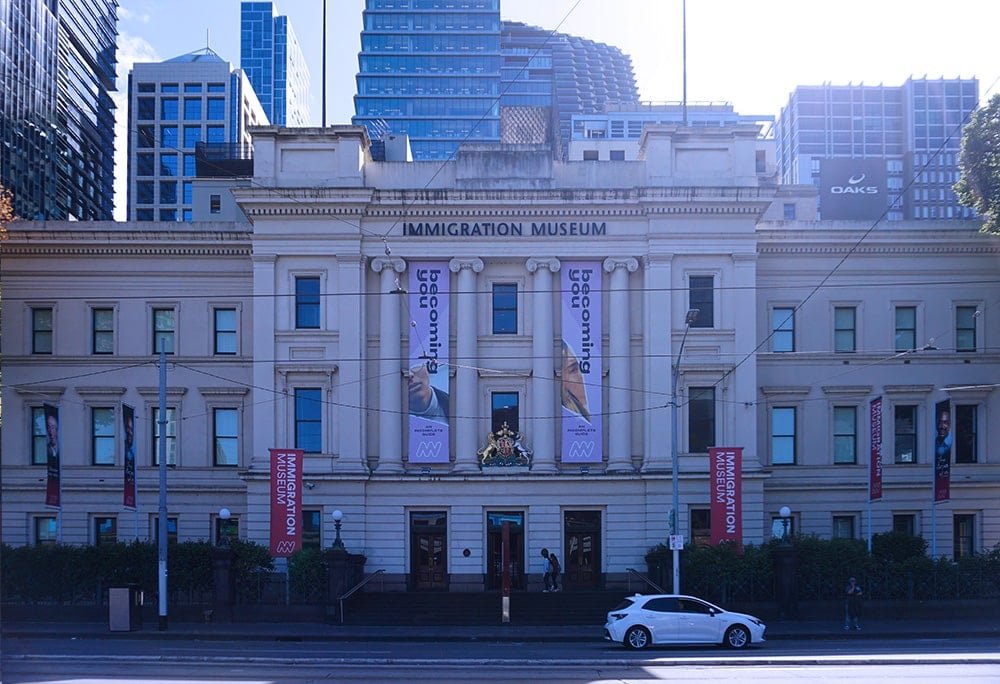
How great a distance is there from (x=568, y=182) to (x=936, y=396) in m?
15.6

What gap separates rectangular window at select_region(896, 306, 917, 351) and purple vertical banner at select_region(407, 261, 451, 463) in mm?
16681

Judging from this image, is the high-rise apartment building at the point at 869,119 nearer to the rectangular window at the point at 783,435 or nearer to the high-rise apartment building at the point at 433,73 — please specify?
the high-rise apartment building at the point at 433,73

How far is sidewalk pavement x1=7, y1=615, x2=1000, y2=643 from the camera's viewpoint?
30703 mm

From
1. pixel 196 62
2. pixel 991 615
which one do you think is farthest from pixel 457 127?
pixel 991 615

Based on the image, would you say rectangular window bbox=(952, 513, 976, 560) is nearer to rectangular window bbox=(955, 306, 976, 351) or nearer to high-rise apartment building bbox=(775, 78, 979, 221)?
rectangular window bbox=(955, 306, 976, 351)

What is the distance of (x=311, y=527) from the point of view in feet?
130

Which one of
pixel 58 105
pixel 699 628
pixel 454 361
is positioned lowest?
pixel 699 628

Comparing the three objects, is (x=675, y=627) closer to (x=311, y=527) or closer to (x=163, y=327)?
(x=311, y=527)

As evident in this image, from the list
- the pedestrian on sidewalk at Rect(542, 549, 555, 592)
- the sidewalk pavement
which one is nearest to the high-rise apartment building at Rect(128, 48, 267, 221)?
the pedestrian on sidewalk at Rect(542, 549, 555, 592)

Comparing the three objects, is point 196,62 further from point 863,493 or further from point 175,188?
point 863,493

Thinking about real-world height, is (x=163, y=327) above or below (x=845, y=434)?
above

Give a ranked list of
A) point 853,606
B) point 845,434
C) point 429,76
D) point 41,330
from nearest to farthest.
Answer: point 853,606, point 41,330, point 845,434, point 429,76

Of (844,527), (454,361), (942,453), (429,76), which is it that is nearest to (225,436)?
(454,361)

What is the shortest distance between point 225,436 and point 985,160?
28.8 metres
